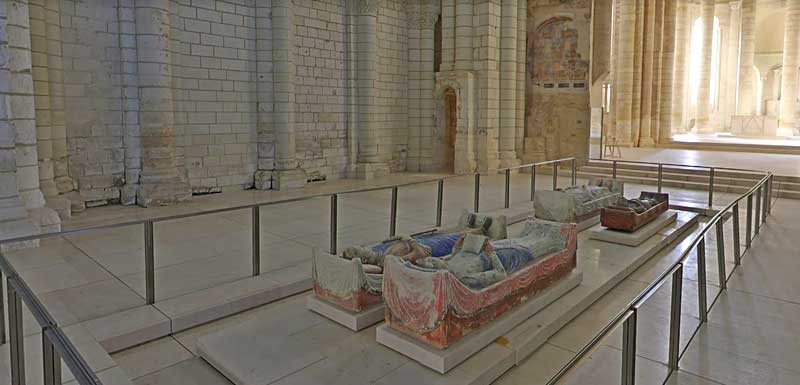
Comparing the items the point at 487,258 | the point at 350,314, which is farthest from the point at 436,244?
the point at 350,314

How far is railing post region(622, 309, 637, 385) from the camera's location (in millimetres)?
3082

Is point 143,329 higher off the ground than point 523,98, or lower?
lower

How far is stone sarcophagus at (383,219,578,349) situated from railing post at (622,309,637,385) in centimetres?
119

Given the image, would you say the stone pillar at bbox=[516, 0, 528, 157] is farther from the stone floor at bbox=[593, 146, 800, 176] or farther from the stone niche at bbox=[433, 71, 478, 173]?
the stone floor at bbox=[593, 146, 800, 176]

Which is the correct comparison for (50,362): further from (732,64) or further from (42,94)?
(732,64)

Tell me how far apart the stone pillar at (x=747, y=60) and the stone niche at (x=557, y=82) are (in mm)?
18857

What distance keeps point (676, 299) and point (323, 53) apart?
10541mm

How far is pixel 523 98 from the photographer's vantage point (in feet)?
50.2

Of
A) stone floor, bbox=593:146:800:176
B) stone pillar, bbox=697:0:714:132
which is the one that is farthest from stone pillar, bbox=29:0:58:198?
stone pillar, bbox=697:0:714:132

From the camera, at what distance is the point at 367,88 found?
1359cm

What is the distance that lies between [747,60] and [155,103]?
2977cm

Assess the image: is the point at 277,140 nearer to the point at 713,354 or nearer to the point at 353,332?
the point at 353,332

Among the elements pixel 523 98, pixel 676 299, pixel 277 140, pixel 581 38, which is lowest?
pixel 676 299

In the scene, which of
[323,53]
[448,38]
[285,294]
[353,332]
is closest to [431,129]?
[448,38]
